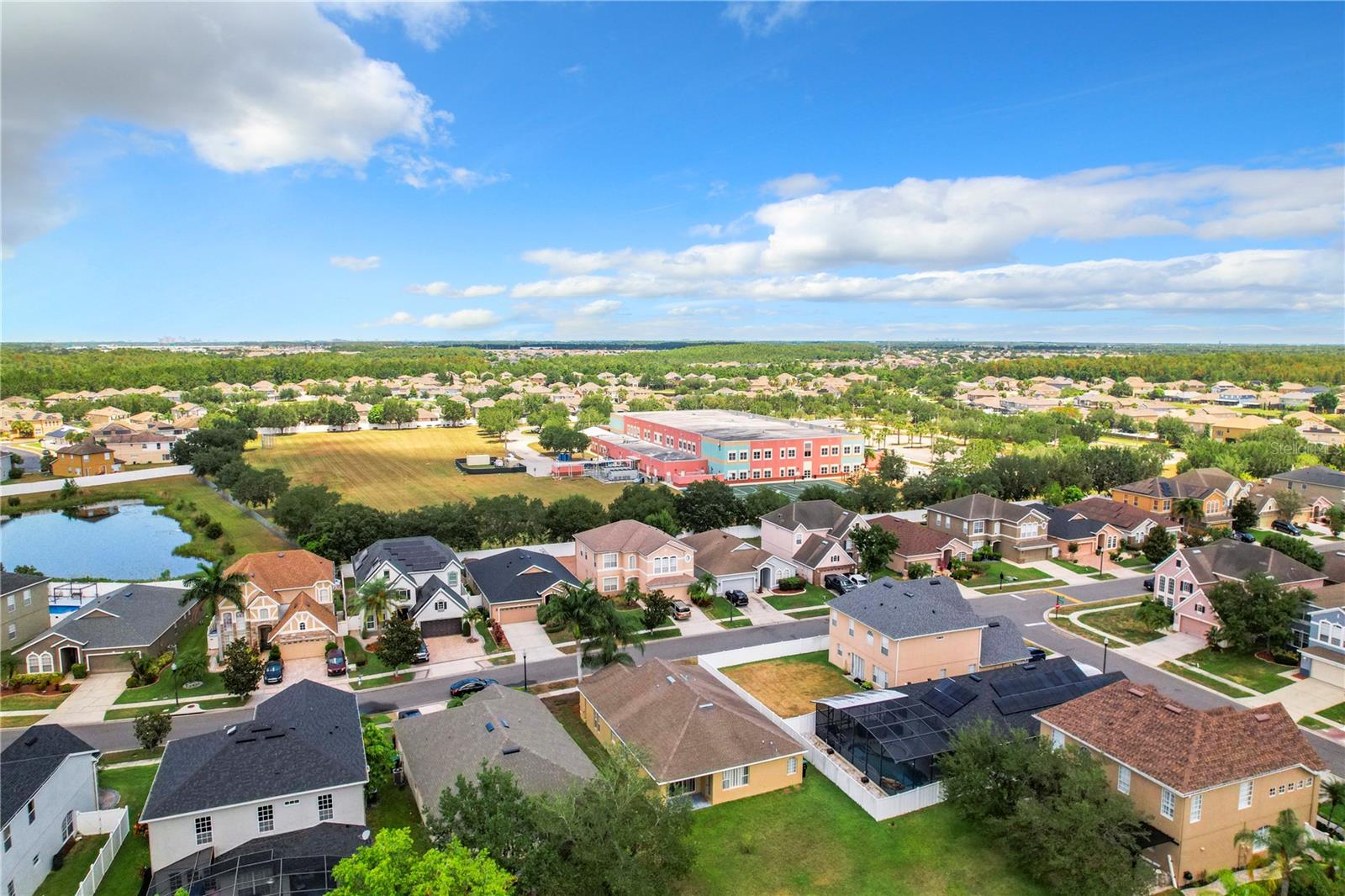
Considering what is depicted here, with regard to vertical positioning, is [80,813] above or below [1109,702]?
below

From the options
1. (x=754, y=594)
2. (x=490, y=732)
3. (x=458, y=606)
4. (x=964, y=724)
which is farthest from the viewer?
(x=754, y=594)

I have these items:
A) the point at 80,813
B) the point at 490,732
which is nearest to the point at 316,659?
the point at 80,813

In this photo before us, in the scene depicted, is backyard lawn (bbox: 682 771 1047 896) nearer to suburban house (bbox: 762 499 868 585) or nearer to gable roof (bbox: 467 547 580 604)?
gable roof (bbox: 467 547 580 604)

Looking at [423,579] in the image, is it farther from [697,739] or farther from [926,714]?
[926,714]

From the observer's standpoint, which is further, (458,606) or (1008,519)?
(1008,519)

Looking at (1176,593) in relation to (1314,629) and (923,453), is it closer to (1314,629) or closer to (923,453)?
(1314,629)

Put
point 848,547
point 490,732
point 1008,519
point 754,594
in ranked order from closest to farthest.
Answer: point 490,732
point 754,594
point 848,547
point 1008,519

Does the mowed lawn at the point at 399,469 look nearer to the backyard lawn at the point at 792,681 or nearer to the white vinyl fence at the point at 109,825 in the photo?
the backyard lawn at the point at 792,681

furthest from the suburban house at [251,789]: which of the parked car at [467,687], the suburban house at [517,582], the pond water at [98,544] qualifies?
the pond water at [98,544]
